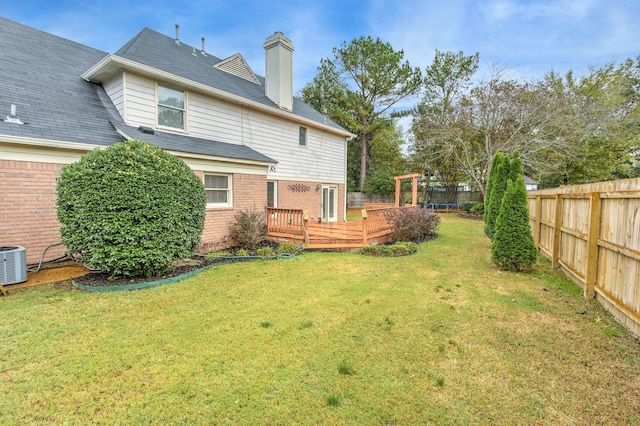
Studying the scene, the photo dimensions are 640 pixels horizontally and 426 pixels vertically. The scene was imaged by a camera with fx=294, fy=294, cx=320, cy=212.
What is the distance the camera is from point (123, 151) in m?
5.16

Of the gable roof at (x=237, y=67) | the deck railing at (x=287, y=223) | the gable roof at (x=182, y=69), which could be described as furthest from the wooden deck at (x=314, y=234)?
the gable roof at (x=237, y=67)

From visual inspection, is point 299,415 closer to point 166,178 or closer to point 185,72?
point 166,178

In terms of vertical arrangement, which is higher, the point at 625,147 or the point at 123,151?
the point at 625,147

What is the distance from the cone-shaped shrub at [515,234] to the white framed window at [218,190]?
Result: 277 inches

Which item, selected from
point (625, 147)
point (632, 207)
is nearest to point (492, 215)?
point (632, 207)

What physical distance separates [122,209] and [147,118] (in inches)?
161

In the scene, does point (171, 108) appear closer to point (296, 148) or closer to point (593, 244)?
point (296, 148)

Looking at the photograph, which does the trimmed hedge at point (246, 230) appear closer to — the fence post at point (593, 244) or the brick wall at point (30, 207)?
the brick wall at point (30, 207)

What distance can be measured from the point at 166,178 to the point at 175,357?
11.5 ft

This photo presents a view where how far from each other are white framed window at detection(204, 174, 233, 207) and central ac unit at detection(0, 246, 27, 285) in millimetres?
3903

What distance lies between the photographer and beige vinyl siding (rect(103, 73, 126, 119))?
25.1 ft

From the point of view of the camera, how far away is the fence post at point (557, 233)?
20.9 feet

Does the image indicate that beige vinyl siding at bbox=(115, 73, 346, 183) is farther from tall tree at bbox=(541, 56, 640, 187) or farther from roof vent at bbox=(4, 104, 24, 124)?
tall tree at bbox=(541, 56, 640, 187)

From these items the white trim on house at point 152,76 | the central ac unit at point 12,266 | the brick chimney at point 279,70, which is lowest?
the central ac unit at point 12,266
